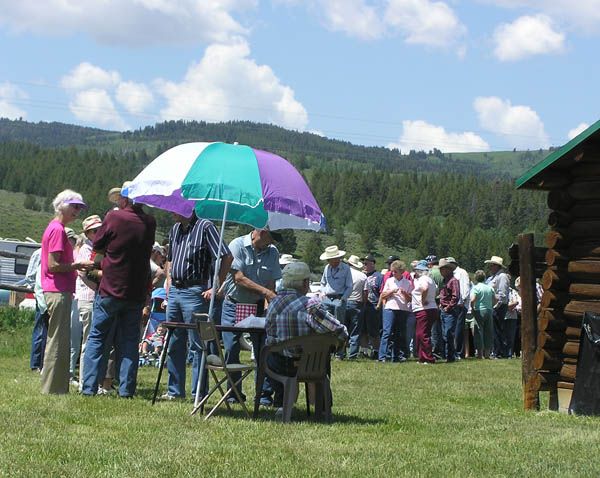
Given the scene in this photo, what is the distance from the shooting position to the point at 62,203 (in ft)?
33.4

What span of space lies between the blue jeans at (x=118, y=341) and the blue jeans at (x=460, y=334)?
430 inches

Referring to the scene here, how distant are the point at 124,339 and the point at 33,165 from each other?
180574 mm

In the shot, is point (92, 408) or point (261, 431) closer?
point (261, 431)

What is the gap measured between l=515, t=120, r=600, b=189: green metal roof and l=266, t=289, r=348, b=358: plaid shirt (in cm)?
332

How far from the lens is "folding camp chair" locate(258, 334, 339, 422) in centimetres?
896

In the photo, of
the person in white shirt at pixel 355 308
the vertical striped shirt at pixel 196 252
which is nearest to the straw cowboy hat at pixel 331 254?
the person in white shirt at pixel 355 308

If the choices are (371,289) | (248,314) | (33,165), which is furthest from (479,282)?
(33,165)

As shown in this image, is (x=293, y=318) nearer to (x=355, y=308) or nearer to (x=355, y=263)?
(x=355, y=308)

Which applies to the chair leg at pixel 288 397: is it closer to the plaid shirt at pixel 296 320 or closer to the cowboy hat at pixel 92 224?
the plaid shirt at pixel 296 320

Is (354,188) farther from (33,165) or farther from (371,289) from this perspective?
(371,289)

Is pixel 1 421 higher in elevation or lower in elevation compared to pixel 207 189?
lower

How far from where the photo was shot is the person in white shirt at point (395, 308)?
1894cm

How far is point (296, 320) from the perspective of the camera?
8.96 metres


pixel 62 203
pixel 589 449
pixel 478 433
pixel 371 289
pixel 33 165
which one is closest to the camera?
pixel 589 449
